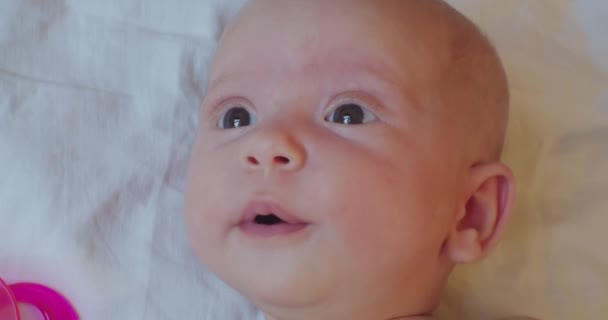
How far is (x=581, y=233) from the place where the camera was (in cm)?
111

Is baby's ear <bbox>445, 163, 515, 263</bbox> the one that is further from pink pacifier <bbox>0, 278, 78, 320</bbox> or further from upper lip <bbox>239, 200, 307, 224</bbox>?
pink pacifier <bbox>0, 278, 78, 320</bbox>

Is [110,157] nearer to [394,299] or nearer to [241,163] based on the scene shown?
[241,163]

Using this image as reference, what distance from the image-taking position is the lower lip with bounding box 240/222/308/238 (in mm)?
849

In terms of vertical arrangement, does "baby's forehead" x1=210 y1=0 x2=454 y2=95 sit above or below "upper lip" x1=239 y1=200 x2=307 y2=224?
above

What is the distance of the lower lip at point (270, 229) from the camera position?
0.85 m

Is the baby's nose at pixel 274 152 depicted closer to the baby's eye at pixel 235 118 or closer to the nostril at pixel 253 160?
the nostril at pixel 253 160

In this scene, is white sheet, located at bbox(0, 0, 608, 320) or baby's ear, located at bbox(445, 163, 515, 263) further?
white sheet, located at bbox(0, 0, 608, 320)

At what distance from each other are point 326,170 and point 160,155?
37 cm

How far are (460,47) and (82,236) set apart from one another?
1.84 ft

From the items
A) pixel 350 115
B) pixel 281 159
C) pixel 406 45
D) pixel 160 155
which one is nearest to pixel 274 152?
pixel 281 159

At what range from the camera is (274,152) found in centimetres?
83

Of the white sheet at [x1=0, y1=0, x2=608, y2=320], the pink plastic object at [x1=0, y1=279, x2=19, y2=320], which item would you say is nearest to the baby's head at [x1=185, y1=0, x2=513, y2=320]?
the white sheet at [x1=0, y1=0, x2=608, y2=320]

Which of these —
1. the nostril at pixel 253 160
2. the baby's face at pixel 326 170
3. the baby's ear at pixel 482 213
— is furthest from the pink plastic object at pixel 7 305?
the baby's ear at pixel 482 213

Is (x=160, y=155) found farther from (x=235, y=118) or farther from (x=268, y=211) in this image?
(x=268, y=211)
